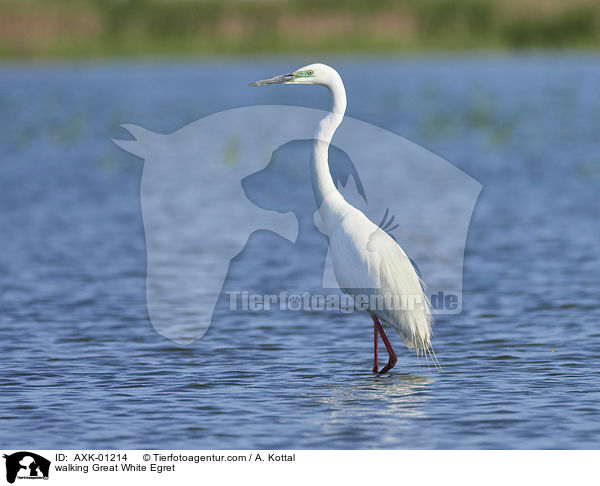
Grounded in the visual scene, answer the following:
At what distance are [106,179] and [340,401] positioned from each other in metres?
14.3

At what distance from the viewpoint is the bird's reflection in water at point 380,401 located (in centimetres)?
747

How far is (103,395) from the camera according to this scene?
323 inches

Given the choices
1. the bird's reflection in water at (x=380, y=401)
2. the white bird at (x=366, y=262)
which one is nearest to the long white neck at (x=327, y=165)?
the white bird at (x=366, y=262)

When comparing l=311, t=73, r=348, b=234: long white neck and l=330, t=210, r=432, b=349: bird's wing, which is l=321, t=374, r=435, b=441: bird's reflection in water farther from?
l=311, t=73, r=348, b=234: long white neck

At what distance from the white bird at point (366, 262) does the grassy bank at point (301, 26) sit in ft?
124

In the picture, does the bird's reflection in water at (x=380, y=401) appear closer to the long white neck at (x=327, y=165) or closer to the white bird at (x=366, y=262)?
the white bird at (x=366, y=262)

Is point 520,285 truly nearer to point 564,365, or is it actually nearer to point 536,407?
point 564,365

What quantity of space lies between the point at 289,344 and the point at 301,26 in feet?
124

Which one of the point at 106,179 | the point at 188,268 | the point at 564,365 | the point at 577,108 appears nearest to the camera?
the point at 564,365
